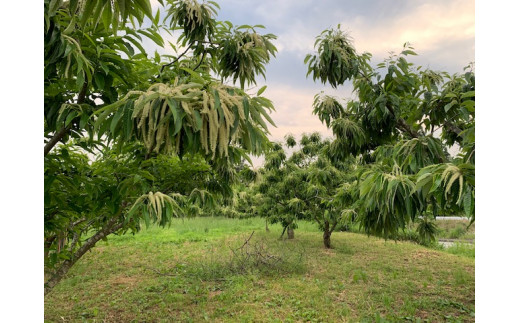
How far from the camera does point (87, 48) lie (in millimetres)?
1365

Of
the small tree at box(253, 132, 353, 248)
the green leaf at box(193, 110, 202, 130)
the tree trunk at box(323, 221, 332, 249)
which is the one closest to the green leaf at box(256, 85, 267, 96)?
the green leaf at box(193, 110, 202, 130)

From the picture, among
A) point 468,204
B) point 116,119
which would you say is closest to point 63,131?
point 116,119

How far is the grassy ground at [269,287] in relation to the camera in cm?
394

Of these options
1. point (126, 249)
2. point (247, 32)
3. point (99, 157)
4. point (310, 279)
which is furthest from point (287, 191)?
point (247, 32)

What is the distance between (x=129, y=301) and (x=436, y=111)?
14.4ft

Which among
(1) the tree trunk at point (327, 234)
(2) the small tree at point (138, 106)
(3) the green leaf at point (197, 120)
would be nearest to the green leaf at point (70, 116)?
(2) the small tree at point (138, 106)

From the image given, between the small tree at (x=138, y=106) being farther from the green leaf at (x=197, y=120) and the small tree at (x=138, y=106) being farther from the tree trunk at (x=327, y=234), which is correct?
the tree trunk at (x=327, y=234)

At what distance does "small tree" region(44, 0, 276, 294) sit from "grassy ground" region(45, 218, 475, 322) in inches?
66.6

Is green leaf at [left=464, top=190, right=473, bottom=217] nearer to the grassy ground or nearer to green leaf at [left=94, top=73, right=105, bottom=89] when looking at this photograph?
green leaf at [left=94, top=73, right=105, bottom=89]

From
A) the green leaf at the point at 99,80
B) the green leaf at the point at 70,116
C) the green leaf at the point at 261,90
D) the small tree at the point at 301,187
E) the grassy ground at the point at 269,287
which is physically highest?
the green leaf at the point at 99,80

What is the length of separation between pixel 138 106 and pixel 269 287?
443 cm

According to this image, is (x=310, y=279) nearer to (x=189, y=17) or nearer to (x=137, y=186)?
(x=137, y=186)

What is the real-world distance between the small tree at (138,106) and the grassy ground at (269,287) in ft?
5.55

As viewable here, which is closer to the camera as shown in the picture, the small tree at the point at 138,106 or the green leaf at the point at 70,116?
the small tree at the point at 138,106
